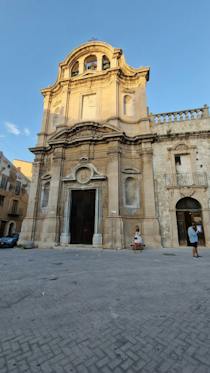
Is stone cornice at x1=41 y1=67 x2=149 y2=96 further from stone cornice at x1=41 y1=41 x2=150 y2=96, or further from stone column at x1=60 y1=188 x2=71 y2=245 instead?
stone column at x1=60 y1=188 x2=71 y2=245

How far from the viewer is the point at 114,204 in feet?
40.0

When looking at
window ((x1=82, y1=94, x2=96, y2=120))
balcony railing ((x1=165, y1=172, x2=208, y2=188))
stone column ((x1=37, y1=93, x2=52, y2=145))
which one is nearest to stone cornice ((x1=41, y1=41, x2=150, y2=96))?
stone column ((x1=37, y1=93, x2=52, y2=145))

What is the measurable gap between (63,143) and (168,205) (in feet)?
31.5

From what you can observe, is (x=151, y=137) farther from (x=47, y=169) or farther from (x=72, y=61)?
(x=72, y=61)

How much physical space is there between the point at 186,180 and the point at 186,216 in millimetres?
2673

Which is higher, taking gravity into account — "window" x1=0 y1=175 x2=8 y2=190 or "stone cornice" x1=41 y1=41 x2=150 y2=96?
"stone cornice" x1=41 y1=41 x2=150 y2=96

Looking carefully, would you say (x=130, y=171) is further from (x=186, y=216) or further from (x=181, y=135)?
(x=186, y=216)

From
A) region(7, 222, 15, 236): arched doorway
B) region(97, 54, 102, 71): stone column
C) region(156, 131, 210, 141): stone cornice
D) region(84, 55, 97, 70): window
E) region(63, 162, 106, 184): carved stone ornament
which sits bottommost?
region(7, 222, 15, 236): arched doorway

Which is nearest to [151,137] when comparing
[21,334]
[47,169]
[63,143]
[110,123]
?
[110,123]

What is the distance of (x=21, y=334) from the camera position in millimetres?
2252

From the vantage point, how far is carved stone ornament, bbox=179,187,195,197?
12578 mm

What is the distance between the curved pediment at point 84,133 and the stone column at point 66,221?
4.25 metres

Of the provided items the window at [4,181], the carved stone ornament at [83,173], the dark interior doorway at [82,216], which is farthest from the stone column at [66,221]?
the window at [4,181]

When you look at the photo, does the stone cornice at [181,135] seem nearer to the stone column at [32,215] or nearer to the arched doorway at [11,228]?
the stone column at [32,215]
